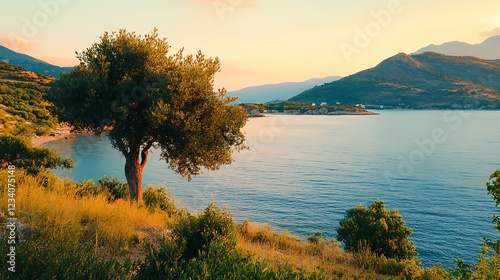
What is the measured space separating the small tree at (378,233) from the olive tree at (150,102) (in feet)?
38.0

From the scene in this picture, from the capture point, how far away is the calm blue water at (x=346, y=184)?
38031 millimetres

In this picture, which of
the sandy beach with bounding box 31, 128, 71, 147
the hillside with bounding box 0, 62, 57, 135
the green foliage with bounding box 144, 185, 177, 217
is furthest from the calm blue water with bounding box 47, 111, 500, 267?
the green foliage with bounding box 144, 185, 177, 217

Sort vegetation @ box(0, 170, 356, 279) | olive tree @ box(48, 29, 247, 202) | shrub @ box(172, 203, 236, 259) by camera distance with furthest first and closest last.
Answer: olive tree @ box(48, 29, 247, 202) → shrub @ box(172, 203, 236, 259) → vegetation @ box(0, 170, 356, 279)

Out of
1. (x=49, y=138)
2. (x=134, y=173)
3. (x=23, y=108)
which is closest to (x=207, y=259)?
(x=134, y=173)

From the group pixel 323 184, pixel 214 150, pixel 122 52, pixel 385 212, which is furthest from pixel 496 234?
pixel 122 52

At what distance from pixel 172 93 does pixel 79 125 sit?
625 centimetres

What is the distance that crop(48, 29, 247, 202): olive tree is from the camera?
17375 mm

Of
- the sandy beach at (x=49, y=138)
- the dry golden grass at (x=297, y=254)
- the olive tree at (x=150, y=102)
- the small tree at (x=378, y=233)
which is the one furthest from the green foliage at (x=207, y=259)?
the sandy beach at (x=49, y=138)

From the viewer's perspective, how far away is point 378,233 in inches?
914

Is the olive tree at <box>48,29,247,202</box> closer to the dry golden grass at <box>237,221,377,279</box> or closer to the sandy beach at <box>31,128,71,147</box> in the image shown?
the dry golden grass at <box>237,221,377,279</box>

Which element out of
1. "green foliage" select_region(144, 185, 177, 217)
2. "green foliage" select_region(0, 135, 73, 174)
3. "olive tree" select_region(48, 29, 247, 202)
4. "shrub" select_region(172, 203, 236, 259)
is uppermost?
"olive tree" select_region(48, 29, 247, 202)

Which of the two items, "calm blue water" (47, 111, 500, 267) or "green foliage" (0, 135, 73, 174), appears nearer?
"green foliage" (0, 135, 73, 174)

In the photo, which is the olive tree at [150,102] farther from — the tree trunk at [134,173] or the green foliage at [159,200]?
the green foliage at [159,200]

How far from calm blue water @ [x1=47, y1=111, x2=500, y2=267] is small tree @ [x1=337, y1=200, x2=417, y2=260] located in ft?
31.3
